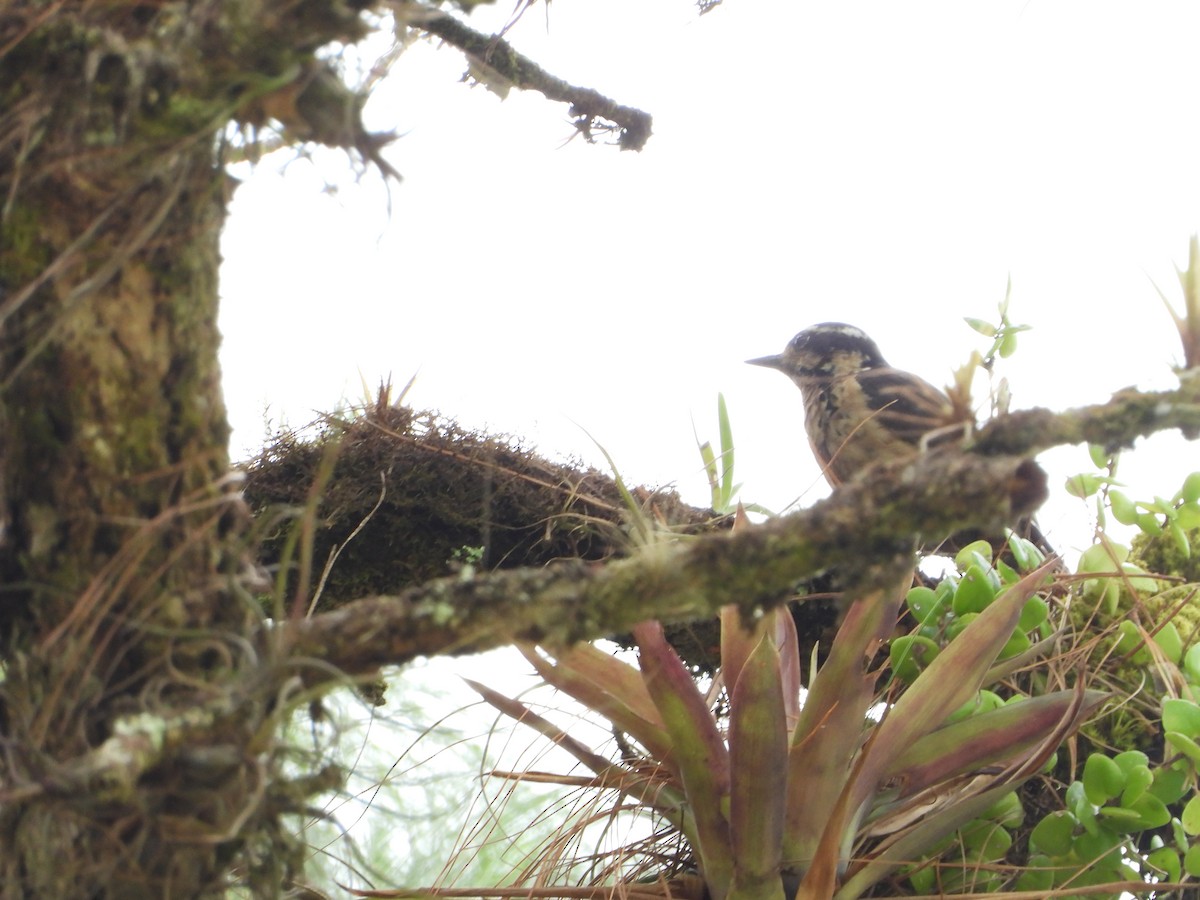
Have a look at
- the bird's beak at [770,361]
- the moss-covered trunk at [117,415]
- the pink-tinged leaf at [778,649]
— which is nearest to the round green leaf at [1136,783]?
the pink-tinged leaf at [778,649]

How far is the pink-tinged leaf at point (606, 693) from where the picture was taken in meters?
1.42

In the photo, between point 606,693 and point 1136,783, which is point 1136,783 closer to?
point 1136,783

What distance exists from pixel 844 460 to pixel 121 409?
2.35 metres

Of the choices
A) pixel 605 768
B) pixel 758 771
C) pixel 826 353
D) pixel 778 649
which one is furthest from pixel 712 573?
pixel 826 353

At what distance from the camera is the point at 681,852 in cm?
155

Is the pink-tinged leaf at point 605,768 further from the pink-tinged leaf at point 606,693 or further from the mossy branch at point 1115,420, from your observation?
the mossy branch at point 1115,420

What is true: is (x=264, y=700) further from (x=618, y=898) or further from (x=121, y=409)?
(x=618, y=898)

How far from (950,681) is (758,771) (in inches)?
12.1

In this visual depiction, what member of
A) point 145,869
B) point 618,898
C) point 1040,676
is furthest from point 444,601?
point 1040,676

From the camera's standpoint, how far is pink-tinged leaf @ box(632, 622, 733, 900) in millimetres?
1358

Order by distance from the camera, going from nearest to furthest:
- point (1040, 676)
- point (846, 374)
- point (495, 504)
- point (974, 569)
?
point (974, 569) → point (1040, 676) → point (495, 504) → point (846, 374)

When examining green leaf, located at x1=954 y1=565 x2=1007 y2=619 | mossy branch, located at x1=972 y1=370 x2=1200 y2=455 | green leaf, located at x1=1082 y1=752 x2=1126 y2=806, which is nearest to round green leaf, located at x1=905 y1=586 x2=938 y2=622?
green leaf, located at x1=954 y1=565 x2=1007 y2=619

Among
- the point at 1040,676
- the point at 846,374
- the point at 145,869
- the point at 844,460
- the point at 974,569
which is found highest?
the point at 846,374

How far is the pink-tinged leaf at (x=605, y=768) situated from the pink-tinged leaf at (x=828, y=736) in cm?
18
